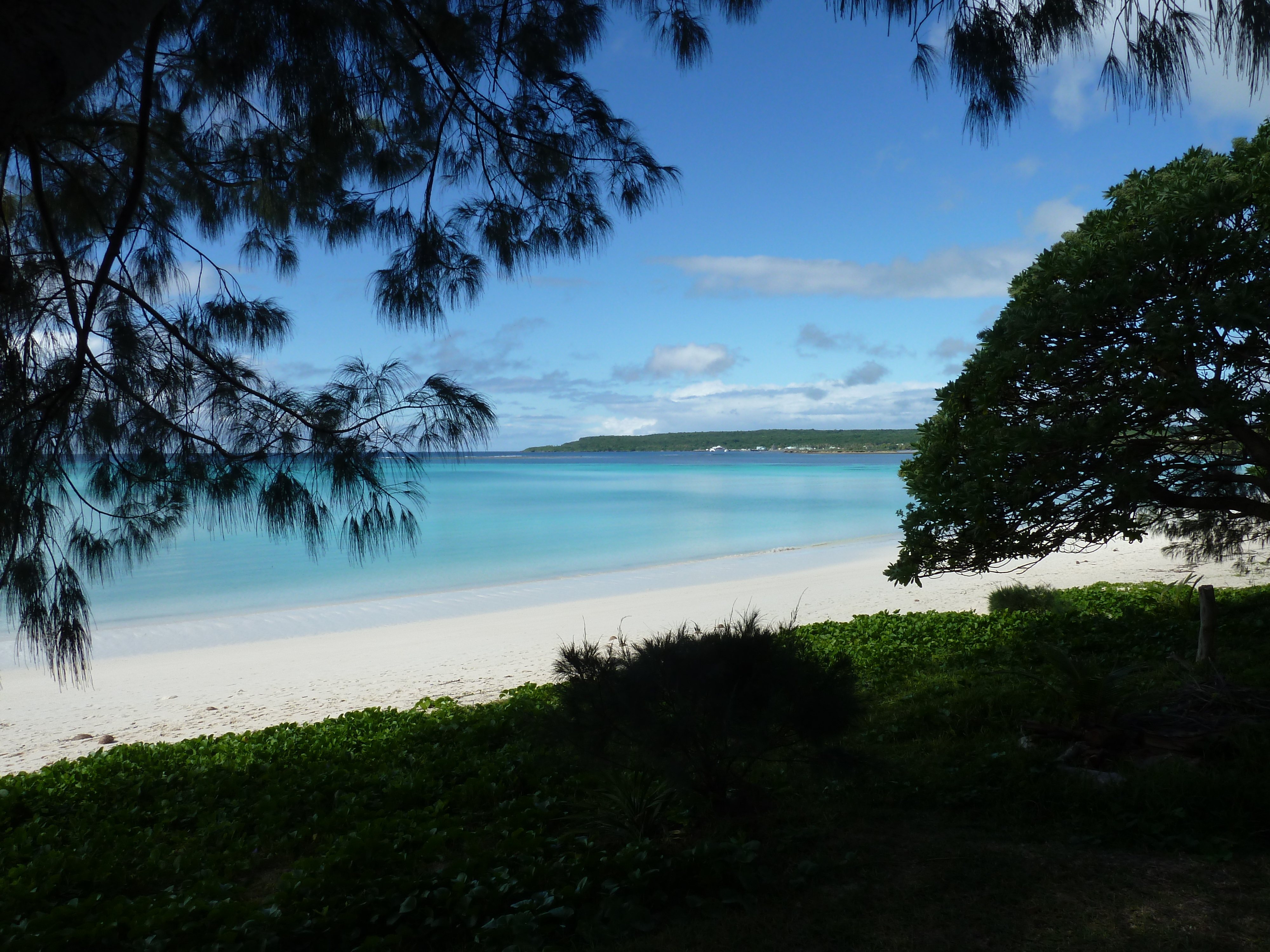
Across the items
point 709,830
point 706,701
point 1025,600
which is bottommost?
point 1025,600

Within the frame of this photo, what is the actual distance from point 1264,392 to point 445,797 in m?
5.60

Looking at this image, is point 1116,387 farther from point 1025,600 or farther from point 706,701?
point 1025,600

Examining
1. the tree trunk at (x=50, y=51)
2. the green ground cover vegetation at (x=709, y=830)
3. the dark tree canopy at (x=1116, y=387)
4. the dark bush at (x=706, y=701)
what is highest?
the tree trunk at (x=50, y=51)

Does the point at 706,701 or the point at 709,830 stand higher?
the point at 706,701

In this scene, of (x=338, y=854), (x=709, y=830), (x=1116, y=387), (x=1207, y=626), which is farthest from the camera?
(x=1207, y=626)

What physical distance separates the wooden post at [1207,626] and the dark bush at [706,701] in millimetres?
3746

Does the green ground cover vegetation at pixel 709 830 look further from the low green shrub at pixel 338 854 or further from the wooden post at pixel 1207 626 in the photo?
the wooden post at pixel 1207 626

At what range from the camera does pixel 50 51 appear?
6.70 ft

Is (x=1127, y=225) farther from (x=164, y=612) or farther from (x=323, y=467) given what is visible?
(x=164, y=612)

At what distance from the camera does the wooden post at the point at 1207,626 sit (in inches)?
248

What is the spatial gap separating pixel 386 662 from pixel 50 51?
38.0 ft

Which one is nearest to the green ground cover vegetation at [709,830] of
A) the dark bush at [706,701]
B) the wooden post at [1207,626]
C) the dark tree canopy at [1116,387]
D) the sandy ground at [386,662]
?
the dark bush at [706,701]

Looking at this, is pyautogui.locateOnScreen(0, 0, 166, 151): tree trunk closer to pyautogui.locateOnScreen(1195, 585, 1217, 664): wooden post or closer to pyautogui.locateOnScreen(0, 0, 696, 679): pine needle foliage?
pyautogui.locateOnScreen(0, 0, 696, 679): pine needle foliage

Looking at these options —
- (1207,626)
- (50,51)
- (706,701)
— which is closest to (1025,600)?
(1207,626)
